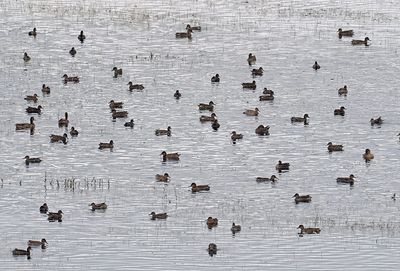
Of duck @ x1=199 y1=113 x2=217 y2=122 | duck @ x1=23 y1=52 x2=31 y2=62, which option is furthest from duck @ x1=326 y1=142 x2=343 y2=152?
duck @ x1=23 y1=52 x2=31 y2=62

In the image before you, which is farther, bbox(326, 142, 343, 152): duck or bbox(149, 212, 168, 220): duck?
bbox(326, 142, 343, 152): duck

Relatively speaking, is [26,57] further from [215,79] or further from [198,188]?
[198,188]

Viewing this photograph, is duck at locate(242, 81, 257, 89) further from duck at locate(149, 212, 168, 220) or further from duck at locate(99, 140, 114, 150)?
duck at locate(149, 212, 168, 220)

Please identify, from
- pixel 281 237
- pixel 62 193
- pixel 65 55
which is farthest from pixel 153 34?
pixel 281 237

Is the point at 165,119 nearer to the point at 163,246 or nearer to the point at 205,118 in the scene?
the point at 205,118

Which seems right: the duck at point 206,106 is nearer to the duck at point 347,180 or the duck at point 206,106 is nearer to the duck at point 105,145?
the duck at point 105,145

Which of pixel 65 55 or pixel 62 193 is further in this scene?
pixel 65 55

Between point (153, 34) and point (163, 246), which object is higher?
point (153, 34)

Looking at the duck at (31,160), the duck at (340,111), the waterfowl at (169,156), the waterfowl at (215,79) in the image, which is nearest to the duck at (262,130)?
the duck at (340,111)

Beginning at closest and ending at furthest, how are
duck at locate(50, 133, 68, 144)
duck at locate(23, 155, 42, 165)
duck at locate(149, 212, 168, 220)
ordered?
duck at locate(149, 212, 168, 220)
duck at locate(23, 155, 42, 165)
duck at locate(50, 133, 68, 144)
